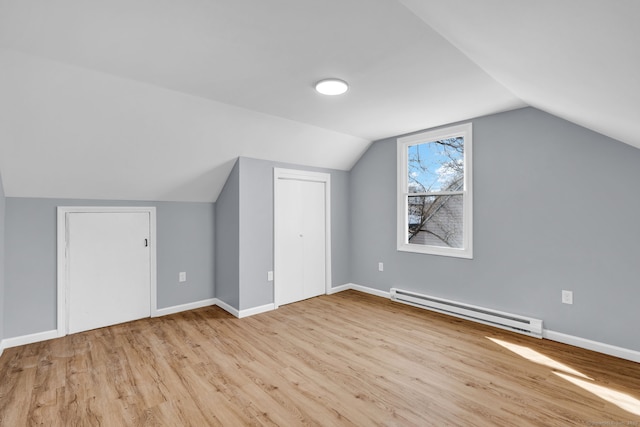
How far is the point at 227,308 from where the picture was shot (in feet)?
12.6

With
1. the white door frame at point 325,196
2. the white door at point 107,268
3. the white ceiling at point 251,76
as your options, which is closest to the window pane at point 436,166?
the white ceiling at point 251,76

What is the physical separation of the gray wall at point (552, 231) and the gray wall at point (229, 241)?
7.82 ft

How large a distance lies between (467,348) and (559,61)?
2366 mm

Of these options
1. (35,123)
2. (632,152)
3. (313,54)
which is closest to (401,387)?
(313,54)

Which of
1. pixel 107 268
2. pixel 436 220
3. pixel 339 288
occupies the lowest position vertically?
pixel 339 288

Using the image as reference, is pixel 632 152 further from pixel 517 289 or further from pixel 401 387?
pixel 401 387

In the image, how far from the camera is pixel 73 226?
3.13 m

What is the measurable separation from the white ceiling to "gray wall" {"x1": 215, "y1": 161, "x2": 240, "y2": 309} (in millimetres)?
229

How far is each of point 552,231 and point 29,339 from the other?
515cm

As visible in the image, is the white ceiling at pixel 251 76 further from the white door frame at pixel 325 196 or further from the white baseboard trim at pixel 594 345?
the white baseboard trim at pixel 594 345

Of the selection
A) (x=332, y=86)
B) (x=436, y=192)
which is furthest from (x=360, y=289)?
(x=332, y=86)

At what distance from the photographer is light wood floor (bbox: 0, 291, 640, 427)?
1882 mm

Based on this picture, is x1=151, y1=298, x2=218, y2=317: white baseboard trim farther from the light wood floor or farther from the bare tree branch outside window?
the bare tree branch outside window

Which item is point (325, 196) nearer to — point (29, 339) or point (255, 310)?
point (255, 310)
